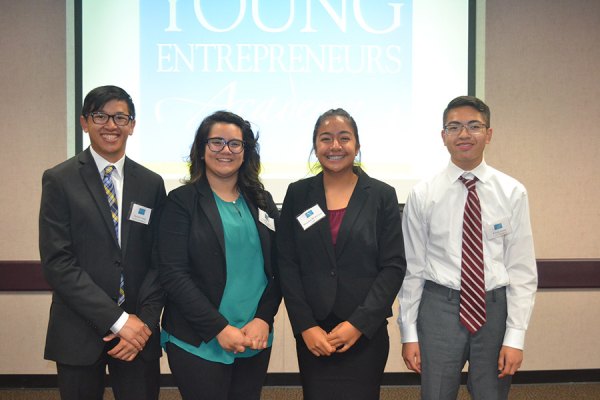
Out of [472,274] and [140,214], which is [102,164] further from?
[472,274]

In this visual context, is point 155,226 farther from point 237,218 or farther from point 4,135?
point 4,135

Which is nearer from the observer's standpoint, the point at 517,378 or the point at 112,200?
the point at 112,200

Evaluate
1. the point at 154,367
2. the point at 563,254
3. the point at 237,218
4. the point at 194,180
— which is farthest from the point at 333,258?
the point at 563,254

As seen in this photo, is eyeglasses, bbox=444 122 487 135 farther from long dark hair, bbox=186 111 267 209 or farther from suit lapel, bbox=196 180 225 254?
suit lapel, bbox=196 180 225 254

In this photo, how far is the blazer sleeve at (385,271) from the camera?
5.91ft

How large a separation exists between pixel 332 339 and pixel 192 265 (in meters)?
0.61

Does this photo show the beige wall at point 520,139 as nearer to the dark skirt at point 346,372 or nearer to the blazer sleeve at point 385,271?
the dark skirt at point 346,372

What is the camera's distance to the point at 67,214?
1.79m

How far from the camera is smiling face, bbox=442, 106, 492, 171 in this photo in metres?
1.97

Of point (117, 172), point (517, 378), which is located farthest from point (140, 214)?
point (517, 378)

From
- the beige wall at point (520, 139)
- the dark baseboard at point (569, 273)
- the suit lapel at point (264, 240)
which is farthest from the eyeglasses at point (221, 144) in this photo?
the dark baseboard at point (569, 273)

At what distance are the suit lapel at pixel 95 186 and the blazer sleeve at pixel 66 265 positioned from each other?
81mm

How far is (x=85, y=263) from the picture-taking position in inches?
70.9

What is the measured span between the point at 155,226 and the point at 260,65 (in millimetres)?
1777
